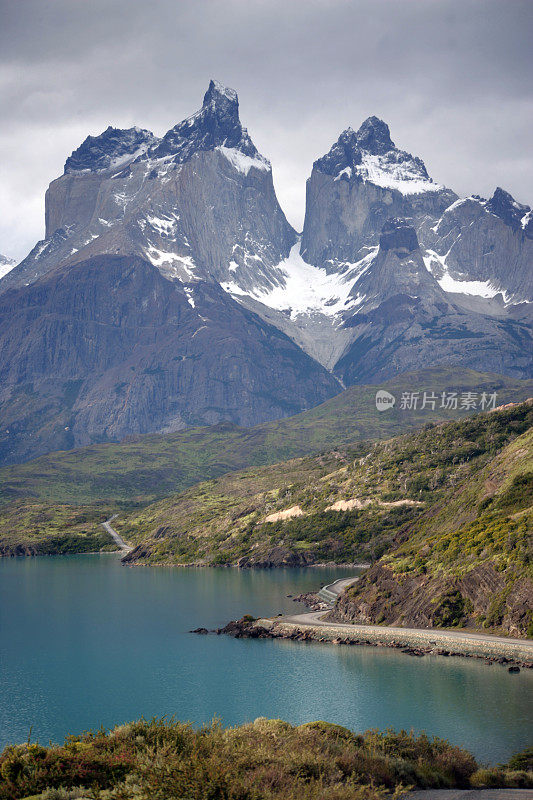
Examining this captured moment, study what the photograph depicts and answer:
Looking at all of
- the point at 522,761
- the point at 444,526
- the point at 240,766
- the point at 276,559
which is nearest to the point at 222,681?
the point at 522,761

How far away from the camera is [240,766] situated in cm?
3847

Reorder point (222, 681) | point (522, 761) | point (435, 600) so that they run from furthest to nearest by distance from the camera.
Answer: point (435, 600) → point (222, 681) → point (522, 761)

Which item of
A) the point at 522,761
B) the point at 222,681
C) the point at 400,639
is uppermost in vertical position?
the point at 522,761

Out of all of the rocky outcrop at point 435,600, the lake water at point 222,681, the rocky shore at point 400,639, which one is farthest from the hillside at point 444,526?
the lake water at point 222,681

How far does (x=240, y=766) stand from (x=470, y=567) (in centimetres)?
5754

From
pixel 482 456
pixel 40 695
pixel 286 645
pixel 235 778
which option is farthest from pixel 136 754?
pixel 482 456

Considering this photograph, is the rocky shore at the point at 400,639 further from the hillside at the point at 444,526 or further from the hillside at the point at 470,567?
the hillside at the point at 444,526

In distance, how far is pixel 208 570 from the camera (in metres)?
194

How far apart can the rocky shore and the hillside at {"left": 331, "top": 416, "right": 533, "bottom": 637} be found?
3.66 meters

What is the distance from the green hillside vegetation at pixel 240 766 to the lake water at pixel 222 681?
33.0ft

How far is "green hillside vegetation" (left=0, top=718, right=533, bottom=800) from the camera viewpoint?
118 ft

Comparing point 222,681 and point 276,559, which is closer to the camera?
point 222,681

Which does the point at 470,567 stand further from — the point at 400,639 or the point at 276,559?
the point at 276,559

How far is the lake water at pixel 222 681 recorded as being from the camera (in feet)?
212
